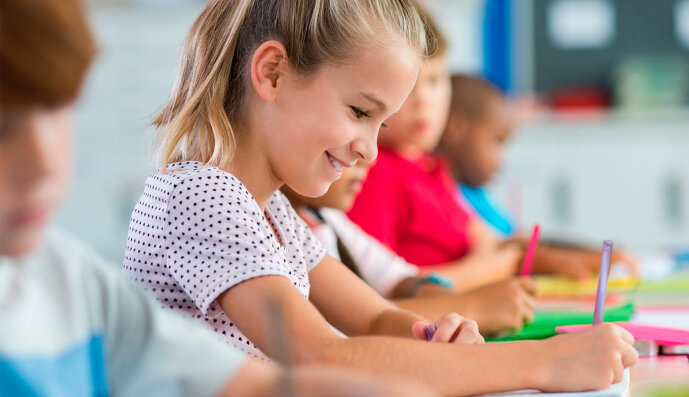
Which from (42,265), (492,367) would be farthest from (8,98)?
(492,367)

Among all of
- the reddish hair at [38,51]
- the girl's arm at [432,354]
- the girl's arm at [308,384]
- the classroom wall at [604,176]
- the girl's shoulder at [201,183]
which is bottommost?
the classroom wall at [604,176]

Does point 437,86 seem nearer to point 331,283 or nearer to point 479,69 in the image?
point 331,283

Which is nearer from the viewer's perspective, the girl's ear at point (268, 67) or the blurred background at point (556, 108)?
the girl's ear at point (268, 67)

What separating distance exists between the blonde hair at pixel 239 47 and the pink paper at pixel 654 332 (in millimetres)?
300

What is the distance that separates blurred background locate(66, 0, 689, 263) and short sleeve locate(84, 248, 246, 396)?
343cm

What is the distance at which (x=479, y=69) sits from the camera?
4.08 meters

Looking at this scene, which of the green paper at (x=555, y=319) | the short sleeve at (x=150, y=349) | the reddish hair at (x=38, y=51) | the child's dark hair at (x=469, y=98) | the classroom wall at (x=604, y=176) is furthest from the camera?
the classroom wall at (x=604, y=176)

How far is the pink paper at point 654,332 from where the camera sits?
845mm

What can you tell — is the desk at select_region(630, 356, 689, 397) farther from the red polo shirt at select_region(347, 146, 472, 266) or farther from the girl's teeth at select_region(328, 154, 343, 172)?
the red polo shirt at select_region(347, 146, 472, 266)

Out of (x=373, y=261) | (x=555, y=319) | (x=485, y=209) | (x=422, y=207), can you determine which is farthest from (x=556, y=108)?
(x=555, y=319)

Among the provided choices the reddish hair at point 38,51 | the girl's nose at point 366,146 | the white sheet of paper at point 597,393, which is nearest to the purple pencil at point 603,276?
the white sheet of paper at point 597,393

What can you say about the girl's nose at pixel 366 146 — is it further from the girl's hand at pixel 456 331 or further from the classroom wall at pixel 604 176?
the classroom wall at pixel 604 176

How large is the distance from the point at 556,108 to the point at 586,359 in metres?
3.46

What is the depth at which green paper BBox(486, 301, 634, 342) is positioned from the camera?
91cm
